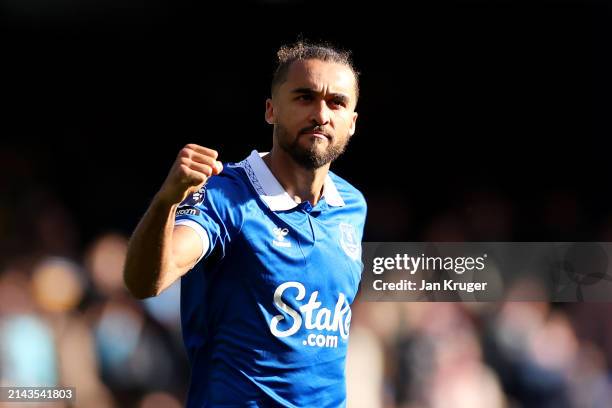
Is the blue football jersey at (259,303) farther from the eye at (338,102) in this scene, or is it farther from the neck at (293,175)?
the eye at (338,102)

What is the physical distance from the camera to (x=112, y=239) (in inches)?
220

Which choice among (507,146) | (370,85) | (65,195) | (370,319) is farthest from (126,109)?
(507,146)

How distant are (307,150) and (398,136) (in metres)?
2.98

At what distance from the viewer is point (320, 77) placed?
2.91 m

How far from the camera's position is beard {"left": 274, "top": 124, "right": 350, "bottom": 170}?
9.46 ft

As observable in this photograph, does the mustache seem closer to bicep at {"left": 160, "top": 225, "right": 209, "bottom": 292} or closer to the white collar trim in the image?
the white collar trim

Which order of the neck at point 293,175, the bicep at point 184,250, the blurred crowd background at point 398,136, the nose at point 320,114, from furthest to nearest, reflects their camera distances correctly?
the blurred crowd background at point 398,136 < the neck at point 293,175 < the nose at point 320,114 < the bicep at point 184,250

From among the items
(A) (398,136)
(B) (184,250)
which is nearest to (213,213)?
(B) (184,250)

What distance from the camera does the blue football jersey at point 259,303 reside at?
2730mm

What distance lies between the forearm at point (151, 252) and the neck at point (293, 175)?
73 centimetres

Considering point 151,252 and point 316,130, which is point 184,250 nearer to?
point 151,252

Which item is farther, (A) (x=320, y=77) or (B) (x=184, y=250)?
(A) (x=320, y=77)

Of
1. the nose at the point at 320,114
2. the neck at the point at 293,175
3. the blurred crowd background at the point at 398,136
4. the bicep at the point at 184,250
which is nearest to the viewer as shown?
the bicep at the point at 184,250

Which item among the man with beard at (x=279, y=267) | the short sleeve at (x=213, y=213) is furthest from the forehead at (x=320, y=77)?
the short sleeve at (x=213, y=213)
